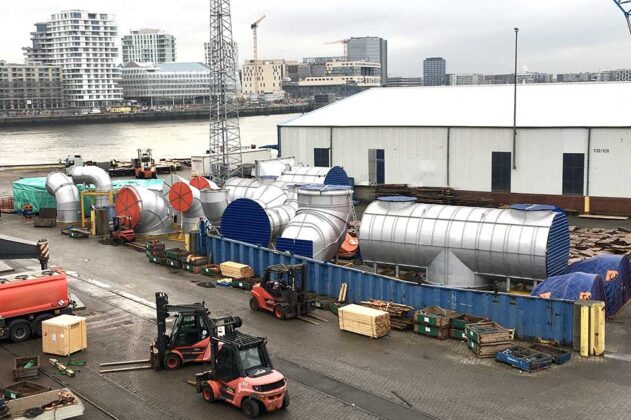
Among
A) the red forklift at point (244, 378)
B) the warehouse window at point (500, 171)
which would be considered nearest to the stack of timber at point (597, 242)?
the warehouse window at point (500, 171)

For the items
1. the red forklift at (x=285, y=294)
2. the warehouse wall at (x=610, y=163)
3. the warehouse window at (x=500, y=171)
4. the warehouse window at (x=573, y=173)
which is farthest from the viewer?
the warehouse window at (x=500, y=171)

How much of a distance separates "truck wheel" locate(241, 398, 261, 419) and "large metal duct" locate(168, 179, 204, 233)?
61.0ft

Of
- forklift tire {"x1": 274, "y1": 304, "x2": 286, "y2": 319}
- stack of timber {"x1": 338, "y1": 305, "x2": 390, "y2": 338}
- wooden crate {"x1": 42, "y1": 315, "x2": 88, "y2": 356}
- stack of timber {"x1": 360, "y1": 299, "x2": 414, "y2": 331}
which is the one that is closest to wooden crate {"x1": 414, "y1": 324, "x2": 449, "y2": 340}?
stack of timber {"x1": 360, "y1": 299, "x2": 414, "y2": 331}

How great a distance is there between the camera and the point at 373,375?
1747 cm

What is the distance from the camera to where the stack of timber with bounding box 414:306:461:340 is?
19938 mm

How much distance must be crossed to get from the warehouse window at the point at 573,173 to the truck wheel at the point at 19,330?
27.4m

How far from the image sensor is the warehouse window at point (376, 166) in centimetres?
4359

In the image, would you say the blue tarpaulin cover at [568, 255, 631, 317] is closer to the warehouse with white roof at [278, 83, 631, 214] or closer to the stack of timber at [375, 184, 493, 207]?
the stack of timber at [375, 184, 493, 207]

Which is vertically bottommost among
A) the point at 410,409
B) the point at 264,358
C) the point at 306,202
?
the point at 410,409

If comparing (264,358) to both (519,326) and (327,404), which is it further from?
(519,326)

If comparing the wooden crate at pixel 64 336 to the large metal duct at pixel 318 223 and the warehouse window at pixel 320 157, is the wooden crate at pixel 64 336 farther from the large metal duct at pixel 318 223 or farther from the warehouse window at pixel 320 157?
the warehouse window at pixel 320 157

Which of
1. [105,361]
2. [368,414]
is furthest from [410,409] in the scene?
[105,361]

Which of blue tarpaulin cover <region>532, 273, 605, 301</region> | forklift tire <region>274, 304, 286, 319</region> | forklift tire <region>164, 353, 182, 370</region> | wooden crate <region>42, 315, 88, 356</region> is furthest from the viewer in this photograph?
forklift tire <region>274, 304, 286, 319</region>

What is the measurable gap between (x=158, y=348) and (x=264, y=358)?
11.7 feet
